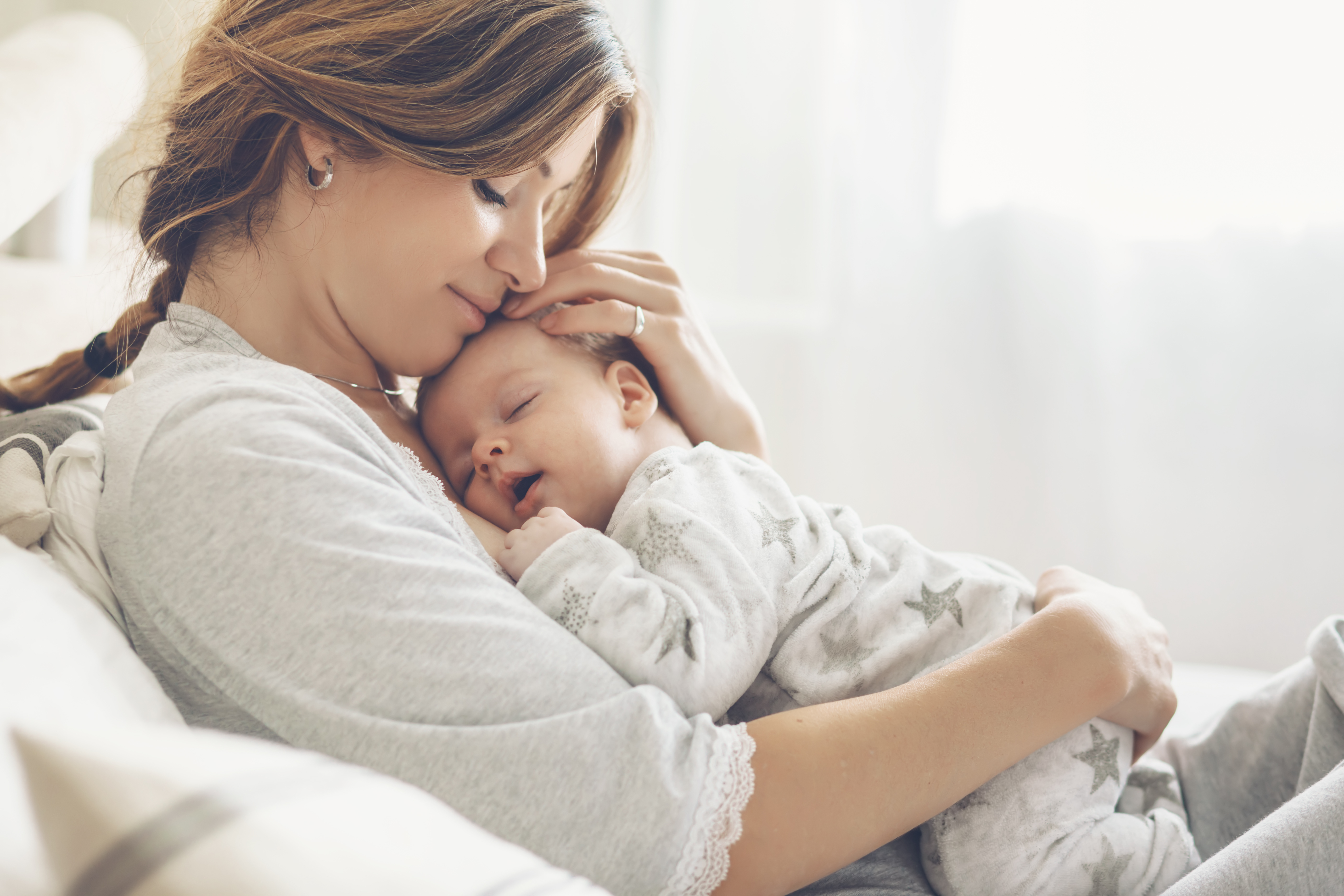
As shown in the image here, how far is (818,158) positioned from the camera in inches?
96.7

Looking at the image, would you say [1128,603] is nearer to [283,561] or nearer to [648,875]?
[648,875]

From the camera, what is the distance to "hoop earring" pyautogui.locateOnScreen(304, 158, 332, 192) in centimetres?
94

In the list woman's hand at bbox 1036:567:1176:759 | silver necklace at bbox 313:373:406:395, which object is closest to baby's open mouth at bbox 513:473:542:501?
silver necklace at bbox 313:373:406:395

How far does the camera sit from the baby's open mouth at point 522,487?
3.42ft

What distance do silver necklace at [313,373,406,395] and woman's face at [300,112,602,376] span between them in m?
0.04

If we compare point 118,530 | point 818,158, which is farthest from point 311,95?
point 818,158

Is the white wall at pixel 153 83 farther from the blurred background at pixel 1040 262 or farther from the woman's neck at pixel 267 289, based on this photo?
the blurred background at pixel 1040 262

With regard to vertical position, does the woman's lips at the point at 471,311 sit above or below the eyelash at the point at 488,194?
below

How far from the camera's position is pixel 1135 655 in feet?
3.01

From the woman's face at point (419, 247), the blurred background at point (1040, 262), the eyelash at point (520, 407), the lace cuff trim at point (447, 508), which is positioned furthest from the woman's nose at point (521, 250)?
the blurred background at point (1040, 262)

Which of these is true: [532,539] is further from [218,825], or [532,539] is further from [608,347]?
[218,825]

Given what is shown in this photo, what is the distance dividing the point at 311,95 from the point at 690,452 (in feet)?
1.68

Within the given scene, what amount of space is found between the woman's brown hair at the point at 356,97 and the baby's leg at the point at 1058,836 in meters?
0.76

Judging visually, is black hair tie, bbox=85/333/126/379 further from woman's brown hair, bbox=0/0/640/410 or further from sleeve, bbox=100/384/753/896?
sleeve, bbox=100/384/753/896
